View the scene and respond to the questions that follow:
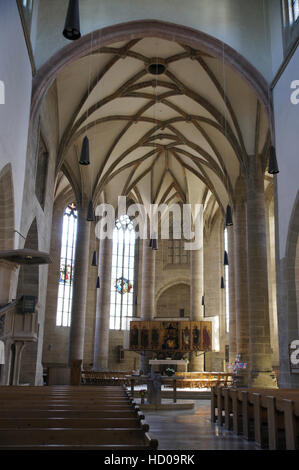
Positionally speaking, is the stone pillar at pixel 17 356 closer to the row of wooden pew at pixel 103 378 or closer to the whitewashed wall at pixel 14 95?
the whitewashed wall at pixel 14 95

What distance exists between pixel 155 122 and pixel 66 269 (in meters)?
11.8

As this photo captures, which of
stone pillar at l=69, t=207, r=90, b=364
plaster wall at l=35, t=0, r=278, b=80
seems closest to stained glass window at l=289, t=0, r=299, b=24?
plaster wall at l=35, t=0, r=278, b=80

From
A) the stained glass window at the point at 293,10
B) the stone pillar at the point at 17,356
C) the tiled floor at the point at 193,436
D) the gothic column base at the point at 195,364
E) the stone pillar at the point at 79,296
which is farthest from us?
the gothic column base at the point at 195,364

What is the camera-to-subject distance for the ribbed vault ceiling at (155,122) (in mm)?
18234

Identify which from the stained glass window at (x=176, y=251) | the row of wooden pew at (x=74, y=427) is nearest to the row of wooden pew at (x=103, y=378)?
the stained glass window at (x=176, y=251)

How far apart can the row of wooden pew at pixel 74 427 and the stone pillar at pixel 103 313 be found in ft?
70.3

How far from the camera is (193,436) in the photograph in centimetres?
802

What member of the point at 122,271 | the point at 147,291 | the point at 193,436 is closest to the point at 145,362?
the point at 147,291

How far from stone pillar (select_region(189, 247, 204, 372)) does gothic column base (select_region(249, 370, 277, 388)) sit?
1040cm

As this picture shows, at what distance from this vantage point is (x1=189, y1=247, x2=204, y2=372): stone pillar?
27.0 metres

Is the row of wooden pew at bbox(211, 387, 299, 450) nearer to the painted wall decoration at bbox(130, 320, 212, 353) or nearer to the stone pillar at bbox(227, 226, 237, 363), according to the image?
the stone pillar at bbox(227, 226, 237, 363)

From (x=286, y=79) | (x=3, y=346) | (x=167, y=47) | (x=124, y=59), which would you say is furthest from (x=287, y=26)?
(x=3, y=346)
